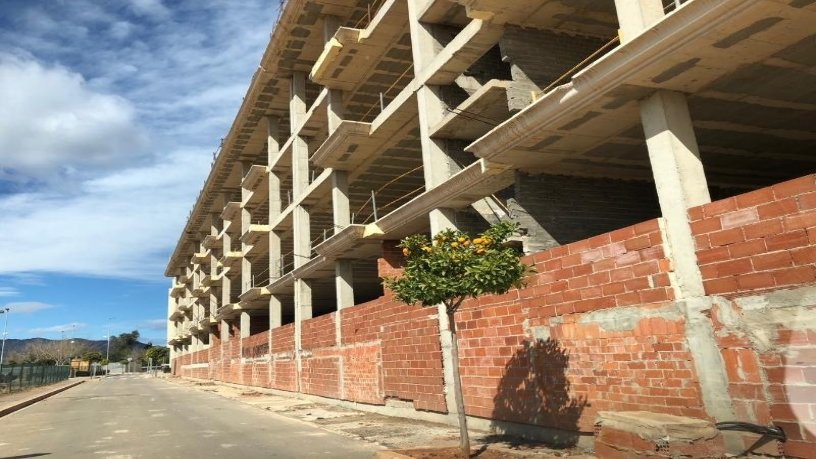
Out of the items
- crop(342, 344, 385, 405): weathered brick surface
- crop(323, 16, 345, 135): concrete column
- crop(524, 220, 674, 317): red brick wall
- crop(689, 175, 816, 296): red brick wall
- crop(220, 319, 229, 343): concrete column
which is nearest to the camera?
crop(689, 175, 816, 296): red brick wall

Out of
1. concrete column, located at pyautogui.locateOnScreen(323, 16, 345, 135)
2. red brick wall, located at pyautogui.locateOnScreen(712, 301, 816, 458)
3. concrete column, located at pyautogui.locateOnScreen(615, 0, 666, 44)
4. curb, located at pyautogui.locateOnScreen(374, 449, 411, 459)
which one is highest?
concrete column, located at pyautogui.locateOnScreen(323, 16, 345, 135)

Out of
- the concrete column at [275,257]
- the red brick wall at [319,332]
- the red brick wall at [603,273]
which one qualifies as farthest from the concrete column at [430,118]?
the concrete column at [275,257]

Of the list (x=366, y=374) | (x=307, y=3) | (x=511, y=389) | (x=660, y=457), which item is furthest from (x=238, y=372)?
(x=660, y=457)

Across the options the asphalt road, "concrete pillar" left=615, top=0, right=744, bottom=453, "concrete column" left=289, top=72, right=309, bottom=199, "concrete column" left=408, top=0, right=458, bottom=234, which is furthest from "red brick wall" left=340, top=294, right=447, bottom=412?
"concrete column" left=289, top=72, right=309, bottom=199

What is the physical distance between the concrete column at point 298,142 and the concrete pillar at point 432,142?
11.7m

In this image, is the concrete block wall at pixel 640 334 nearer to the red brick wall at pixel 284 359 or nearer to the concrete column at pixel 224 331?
the red brick wall at pixel 284 359

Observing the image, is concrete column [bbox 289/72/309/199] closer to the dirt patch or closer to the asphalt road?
the asphalt road

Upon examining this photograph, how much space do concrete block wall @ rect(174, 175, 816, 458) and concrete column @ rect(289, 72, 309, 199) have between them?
13535mm

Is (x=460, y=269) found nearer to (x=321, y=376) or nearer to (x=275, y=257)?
(x=321, y=376)

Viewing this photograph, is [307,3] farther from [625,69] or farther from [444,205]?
[625,69]

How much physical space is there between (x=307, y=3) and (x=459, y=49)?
38.6 feet

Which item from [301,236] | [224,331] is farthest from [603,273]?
[224,331]

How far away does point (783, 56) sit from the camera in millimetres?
8359

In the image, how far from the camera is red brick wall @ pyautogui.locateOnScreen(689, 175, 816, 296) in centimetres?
630
